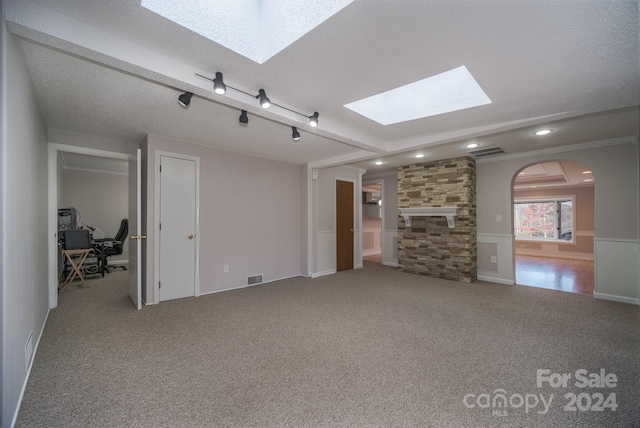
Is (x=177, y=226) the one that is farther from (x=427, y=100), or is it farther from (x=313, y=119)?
(x=427, y=100)

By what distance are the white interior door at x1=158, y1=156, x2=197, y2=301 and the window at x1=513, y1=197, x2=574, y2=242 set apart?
28.8 feet

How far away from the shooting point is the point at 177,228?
390cm

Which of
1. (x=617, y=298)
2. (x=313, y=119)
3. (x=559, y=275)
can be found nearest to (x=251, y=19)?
(x=313, y=119)

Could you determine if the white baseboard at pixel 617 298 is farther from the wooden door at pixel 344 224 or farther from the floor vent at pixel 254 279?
the floor vent at pixel 254 279

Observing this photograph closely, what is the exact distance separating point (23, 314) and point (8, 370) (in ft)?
2.02

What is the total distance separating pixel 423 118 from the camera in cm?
306

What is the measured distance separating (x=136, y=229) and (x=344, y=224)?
12.8 ft

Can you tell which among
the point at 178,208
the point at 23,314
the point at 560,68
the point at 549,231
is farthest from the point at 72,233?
the point at 549,231

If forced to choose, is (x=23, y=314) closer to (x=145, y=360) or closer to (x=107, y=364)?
(x=107, y=364)

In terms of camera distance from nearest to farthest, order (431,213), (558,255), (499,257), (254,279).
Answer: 1. (254,279)
2. (499,257)
3. (431,213)
4. (558,255)

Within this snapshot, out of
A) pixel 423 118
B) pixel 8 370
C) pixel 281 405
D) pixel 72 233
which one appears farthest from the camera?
pixel 72 233

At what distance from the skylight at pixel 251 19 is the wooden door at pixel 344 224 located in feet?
13.6

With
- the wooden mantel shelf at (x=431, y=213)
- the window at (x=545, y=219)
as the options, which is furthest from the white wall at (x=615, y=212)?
the window at (x=545, y=219)

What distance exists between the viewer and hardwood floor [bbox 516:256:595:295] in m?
4.71
